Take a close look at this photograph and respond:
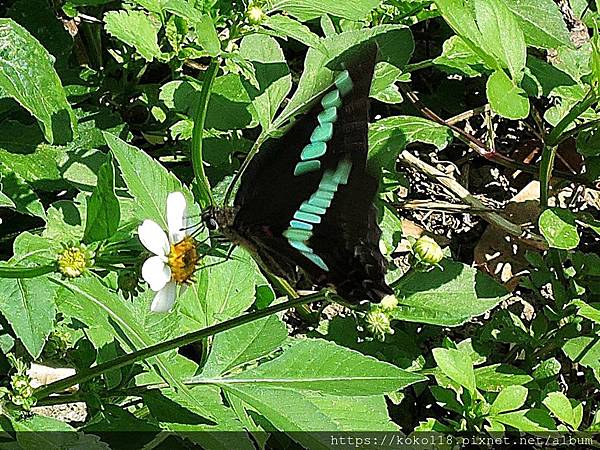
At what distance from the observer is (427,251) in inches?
66.0

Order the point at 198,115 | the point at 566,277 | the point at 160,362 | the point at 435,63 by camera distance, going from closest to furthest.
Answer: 1. the point at 160,362
2. the point at 198,115
3. the point at 435,63
4. the point at 566,277

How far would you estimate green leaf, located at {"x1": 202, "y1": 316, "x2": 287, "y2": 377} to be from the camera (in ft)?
5.48

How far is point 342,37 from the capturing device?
1.95m

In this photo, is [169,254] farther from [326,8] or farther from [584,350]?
[584,350]

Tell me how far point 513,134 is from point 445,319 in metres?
1.27

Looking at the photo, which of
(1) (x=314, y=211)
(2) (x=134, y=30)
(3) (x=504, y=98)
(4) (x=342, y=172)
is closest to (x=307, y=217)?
(1) (x=314, y=211)

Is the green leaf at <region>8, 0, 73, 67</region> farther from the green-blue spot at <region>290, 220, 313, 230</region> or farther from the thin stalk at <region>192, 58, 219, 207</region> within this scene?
the green-blue spot at <region>290, 220, 313, 230</region>

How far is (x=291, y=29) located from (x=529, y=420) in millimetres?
1023

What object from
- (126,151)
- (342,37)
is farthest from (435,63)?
(126,151)

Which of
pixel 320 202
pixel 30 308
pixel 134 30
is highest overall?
pixel 134 30

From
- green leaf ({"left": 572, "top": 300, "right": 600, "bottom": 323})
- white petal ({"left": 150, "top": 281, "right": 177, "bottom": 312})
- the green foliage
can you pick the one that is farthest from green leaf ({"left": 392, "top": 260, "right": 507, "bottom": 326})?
white petal ({"left": 150, "top": 281, "right": 177, "bottom": 312})

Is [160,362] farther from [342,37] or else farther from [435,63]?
[435,63]

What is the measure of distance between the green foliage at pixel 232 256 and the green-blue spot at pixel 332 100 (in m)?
0.08

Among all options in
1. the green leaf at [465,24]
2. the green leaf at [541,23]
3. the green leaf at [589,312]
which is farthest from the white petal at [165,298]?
the green leaf at [541,23]
